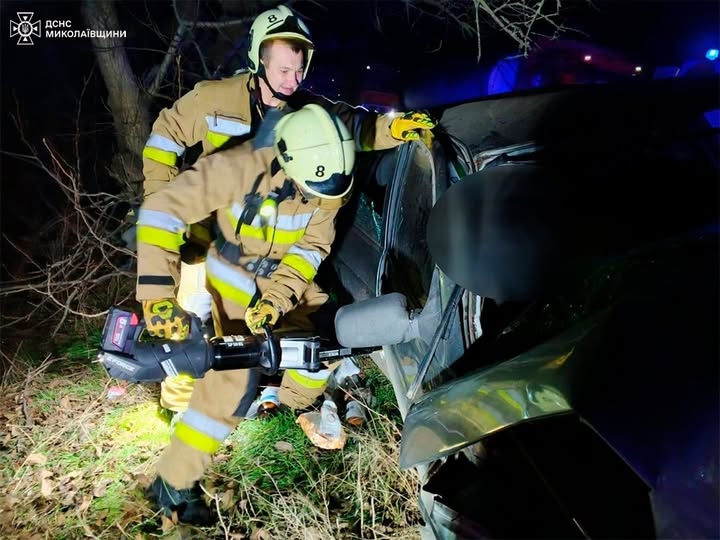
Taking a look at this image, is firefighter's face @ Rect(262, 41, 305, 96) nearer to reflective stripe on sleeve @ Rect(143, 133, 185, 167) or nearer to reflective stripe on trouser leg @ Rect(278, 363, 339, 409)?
reflective stripe on sleeve @ Rect(143, 133, 185, 167)

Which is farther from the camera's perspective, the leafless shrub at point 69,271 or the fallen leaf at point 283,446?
the leafless shrub at point 69,271

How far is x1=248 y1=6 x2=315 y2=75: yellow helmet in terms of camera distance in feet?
9.84

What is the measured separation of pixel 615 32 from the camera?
5.86 meters

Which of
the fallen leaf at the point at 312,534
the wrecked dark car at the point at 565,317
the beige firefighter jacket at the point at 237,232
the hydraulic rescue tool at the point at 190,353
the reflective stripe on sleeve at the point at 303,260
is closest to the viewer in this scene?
the wrecked dark car at the point at 565,317

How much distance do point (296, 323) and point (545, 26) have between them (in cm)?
611

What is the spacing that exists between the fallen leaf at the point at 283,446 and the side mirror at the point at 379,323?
1.14 meters

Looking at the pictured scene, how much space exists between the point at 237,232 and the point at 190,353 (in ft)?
2.56

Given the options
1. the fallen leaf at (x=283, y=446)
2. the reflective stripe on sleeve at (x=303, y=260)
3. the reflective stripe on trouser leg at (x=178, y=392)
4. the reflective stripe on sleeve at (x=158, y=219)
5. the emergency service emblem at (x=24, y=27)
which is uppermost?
the emergency service emblem at (x=24, y=27)

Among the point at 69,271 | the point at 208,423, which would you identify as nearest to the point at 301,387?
the point at 208,423

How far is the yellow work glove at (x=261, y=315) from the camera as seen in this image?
2711 millimetres

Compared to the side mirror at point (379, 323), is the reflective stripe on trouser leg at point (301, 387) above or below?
below

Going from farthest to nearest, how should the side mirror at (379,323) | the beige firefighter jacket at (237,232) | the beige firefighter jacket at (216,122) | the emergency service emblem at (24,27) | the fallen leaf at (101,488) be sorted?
1. the emergency service emblem at (24,27)
2. the beige firefighter jacket at (216,122)
3. the fallen leaf at (101,488)
4. the beige firefighter jacket at (237,232)
5. the side mirror at (379,323)

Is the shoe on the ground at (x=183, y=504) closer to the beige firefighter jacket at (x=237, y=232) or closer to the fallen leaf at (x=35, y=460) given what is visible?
the fallen leaf at (x=35, y=460)

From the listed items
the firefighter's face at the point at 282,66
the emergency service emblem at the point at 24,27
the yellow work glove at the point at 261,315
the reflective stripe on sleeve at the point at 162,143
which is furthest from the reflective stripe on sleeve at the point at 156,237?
the emergency service emblem at the point at 24,27
